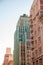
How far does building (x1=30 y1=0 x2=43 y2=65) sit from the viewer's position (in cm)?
7526

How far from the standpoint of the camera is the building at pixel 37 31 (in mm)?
75262

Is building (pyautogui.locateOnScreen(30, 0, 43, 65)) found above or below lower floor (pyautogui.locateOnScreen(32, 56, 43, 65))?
above

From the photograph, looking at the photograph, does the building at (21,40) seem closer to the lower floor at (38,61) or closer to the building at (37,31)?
the building at (37,31)

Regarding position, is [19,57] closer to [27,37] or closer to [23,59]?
[23,59]

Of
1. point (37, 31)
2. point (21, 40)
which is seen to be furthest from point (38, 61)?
point (21, 40)

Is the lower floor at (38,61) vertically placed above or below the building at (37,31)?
below

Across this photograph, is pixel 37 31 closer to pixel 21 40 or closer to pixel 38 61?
pixel 38 61

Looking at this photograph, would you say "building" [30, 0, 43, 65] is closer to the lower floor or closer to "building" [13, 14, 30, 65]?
the lower floor

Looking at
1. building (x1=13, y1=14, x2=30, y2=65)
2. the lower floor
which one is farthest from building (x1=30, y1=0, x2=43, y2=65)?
building (x1=13, y1=14, x2=30, y2=65)

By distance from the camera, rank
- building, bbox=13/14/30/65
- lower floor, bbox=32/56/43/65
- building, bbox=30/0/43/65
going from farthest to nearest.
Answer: building, bbox=13/14/30/65 < building, bbox=30/0/43/65 < lower floor, bbox=32/56/43/65

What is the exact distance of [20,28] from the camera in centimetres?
18725

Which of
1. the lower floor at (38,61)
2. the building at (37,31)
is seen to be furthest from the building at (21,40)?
the lower floor at (38,61)

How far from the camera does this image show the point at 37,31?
80.4 meters

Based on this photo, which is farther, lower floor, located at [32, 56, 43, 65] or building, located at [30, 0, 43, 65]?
building, located at [30, 0, 43, 65]
